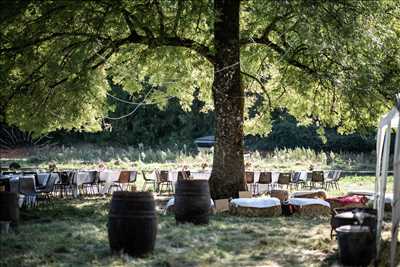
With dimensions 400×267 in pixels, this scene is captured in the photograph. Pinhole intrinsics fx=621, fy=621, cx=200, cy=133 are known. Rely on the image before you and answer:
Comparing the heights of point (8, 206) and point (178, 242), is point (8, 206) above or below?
above

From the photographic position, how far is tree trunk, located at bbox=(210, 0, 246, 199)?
17.1 metres

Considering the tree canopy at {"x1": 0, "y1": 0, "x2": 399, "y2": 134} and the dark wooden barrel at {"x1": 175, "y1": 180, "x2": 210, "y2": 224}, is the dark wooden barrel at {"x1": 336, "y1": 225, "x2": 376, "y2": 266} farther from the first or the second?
the tree canopy at {"x1": 0, "y1": 0, "x2": 399, "y2": 134}

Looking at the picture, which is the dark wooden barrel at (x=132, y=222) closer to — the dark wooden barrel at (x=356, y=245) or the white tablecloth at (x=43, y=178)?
the dark wooden barrel at (x=356, y=245)

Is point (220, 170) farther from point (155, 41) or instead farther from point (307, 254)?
point (307, 254)

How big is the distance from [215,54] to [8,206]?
7770 millimetres

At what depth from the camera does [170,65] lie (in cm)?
1973

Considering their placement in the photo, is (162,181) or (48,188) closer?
(48,188)

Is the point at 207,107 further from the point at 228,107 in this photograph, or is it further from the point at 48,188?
the point at 48,188

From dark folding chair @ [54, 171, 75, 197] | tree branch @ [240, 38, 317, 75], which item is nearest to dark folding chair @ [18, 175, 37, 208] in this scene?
dark folding chair @ [54, 171, 75, 197]

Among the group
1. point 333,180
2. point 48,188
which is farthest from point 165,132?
point 48,188

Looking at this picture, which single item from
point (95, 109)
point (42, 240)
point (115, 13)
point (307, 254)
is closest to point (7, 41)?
point (115, 13)

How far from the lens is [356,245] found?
8.98m

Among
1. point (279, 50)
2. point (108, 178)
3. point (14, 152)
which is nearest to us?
point (279, 50)

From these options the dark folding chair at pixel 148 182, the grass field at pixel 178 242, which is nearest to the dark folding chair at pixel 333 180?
the dark folding chair at pixel 148 182
